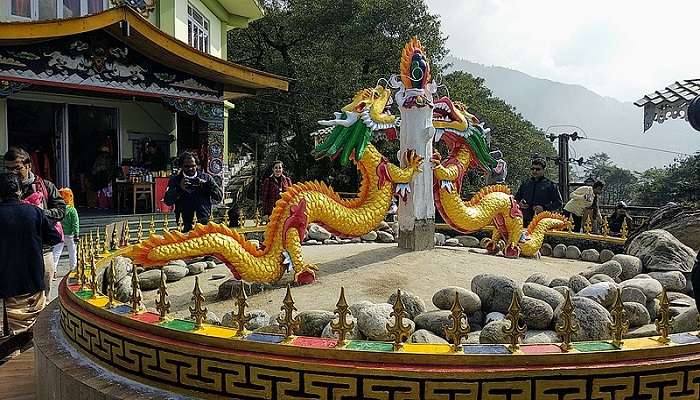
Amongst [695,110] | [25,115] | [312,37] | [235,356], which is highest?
[312,37]

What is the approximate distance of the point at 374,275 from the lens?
571 centimetres

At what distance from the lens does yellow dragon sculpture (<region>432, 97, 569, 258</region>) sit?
6.73 m

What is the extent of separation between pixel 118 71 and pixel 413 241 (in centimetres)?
783

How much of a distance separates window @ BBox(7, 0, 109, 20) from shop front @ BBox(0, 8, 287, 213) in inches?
55.0

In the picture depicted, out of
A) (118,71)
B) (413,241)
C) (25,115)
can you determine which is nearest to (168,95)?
(118,71)

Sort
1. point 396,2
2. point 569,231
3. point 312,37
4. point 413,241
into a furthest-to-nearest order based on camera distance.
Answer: point 312,37 → point 396,2 → point 569,231 → point 413,241

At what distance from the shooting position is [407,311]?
404cm

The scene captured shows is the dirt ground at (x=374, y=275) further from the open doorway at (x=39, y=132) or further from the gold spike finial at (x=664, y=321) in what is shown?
the open doorway at (x=39, y=132)

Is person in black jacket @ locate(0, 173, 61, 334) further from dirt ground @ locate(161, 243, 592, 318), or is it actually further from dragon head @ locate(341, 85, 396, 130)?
dragon head @ locate(341, 85, 396, 130)

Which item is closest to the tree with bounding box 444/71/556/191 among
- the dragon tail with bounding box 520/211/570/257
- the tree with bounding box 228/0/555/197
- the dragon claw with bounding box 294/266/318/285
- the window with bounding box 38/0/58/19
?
the tree with bounding box 228/0/555/197

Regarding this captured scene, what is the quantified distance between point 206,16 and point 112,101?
4393 millimetres

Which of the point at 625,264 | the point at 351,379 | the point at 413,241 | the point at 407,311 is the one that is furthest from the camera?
the point at 413,241

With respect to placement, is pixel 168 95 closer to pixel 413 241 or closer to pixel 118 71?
pixel 118 71

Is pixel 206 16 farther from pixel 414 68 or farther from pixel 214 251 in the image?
pixel 214 251
